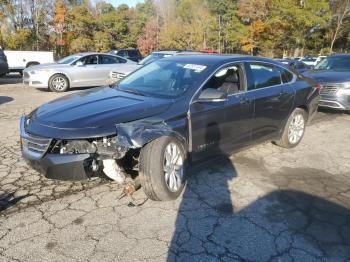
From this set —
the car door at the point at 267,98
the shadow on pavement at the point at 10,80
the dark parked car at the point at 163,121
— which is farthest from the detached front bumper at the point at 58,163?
the shadow on pavement at the point at 10,80

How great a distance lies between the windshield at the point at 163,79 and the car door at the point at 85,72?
24.7ft

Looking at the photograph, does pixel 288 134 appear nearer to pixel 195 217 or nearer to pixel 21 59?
pixel 195 217

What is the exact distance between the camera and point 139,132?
354 centimetres

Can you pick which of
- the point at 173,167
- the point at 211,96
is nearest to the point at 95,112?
the point at 173,167

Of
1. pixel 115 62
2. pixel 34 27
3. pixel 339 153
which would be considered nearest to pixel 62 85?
pixel 115 62

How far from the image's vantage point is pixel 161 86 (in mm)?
4520

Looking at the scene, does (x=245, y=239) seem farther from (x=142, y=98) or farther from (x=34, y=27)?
(x=34, y=27)

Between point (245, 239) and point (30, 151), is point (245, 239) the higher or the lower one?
the lower one

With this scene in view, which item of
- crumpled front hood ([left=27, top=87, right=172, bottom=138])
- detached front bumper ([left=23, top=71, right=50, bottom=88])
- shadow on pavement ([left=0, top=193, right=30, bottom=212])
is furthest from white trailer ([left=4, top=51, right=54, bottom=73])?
shadow on pavement ([left=0, top=193, right=30, bottom=212])

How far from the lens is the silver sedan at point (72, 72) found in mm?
11672

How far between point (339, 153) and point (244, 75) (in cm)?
234

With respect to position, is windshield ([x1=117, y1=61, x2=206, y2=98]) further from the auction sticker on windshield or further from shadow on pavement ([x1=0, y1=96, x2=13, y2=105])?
shadow on pavement ([x1=0, y1=96, x2=13, y2=105])

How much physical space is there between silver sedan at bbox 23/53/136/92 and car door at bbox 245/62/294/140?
7452 millimetres

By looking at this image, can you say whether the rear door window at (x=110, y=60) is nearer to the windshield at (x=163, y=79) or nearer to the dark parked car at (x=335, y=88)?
the dark parked car at (x=335, y=88)
